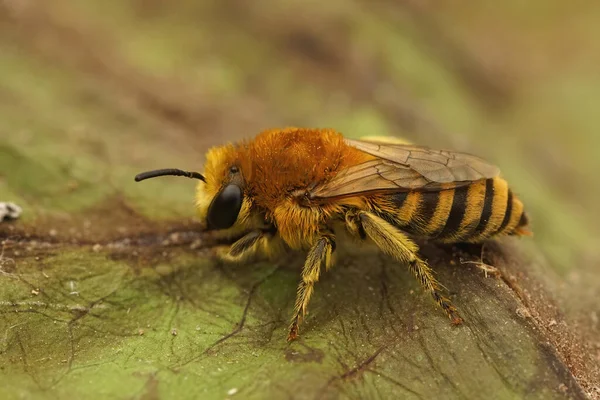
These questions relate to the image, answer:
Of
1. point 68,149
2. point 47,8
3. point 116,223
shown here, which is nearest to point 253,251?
point 116,223

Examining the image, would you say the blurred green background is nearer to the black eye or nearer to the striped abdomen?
the black eye

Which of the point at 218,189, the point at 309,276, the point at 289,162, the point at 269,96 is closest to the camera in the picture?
the point at 309,276

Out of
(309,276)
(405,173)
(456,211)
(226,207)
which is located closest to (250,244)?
(226,207)

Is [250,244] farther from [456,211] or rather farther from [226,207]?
[456,211]

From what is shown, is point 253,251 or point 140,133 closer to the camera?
point 253,251

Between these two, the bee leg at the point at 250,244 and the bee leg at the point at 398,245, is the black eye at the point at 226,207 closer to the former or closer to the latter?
the bee leg at the point at 250,244

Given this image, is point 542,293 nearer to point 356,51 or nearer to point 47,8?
point 356,51
